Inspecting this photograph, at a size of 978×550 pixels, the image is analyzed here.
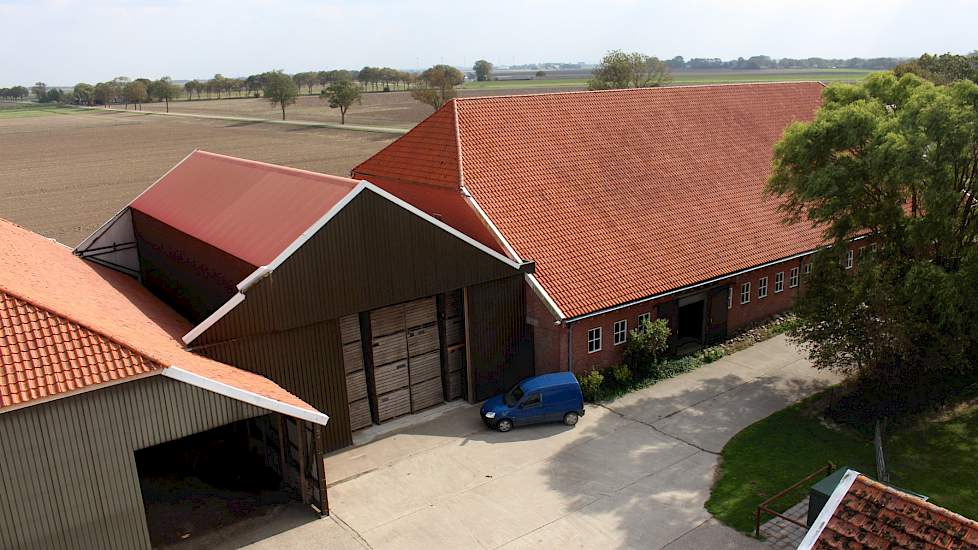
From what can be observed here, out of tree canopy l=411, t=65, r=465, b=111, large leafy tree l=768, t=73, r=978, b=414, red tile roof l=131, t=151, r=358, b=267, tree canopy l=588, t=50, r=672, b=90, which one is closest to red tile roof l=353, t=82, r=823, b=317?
large leafy tree l=768, t=73, r=978, b=414

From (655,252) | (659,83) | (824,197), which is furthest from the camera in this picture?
(659,83)

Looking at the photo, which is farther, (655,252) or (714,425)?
(655,252)

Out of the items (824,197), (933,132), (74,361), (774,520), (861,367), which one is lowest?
(774,520)

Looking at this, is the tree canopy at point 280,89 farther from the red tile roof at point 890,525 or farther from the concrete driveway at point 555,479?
the red tile roof at point 890,525

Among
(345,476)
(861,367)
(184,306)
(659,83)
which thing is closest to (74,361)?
(345,476)

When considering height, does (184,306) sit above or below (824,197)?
below

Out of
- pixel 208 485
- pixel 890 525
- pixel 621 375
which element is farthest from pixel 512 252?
pixel 890 525

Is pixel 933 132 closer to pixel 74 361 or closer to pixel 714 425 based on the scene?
pixel 714 425
